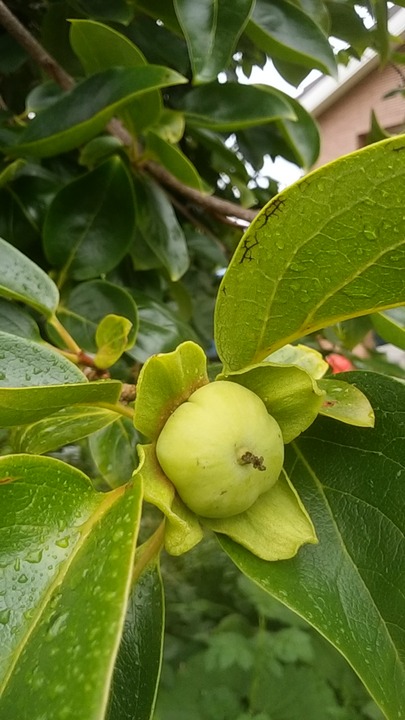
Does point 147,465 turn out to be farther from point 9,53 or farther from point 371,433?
point 9,53

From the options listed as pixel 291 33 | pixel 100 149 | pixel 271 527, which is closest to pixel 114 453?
pixel 271 527

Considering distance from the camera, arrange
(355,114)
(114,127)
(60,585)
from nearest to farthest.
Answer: (60,585) < (114,127) < (355,114)

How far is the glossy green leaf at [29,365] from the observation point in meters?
0.36

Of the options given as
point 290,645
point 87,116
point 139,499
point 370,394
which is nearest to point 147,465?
point 139,499

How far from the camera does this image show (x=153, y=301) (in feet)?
2.36

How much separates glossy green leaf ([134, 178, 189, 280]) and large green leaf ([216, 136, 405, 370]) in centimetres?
42

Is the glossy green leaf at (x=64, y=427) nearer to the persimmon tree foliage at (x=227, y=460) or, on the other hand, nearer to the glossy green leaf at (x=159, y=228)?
the persimmon tree foliage at (x=227, y=460)

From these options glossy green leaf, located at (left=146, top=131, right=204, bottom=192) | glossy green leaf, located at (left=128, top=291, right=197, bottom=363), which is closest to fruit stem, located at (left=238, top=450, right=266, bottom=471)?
glossy green leaf, located at (left=128, top=291, right=197, bottom=363)

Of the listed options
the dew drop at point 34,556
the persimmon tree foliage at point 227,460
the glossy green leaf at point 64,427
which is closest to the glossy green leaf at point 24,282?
the persimmon tree foliage at point 227,460

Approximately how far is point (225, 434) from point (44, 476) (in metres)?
0.09

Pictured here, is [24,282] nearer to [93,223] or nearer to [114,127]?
[93,223]

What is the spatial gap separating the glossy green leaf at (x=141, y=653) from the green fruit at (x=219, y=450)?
93 mm

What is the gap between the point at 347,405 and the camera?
0.35 metres

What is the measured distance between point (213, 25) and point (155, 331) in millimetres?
289
